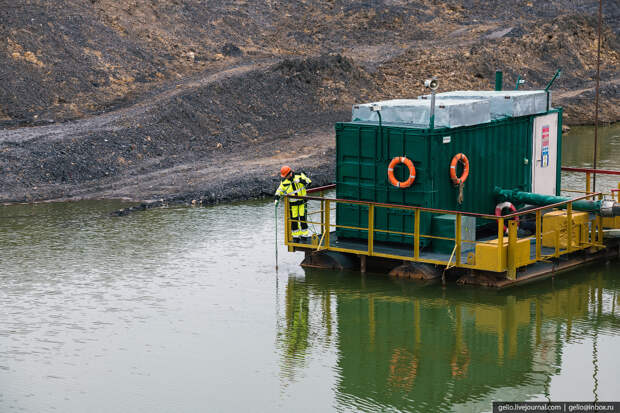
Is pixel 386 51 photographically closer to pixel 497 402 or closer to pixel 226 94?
pixel 226 94

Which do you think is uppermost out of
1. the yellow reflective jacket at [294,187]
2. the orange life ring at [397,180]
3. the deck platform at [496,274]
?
the orange life ring at [397,180]

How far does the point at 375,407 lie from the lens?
1272cm

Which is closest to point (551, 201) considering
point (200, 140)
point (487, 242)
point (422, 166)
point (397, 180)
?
point (487, 242)

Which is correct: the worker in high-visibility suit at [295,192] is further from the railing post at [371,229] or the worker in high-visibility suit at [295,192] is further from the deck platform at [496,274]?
the railing post at [371,229]

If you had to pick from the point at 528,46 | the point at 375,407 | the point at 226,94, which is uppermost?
the point at 528,46

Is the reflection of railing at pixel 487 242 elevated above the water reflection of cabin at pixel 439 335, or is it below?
above

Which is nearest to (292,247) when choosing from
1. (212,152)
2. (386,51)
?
(212,152)

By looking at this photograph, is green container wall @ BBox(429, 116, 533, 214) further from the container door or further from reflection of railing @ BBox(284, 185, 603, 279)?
reflection of railing @ BBox(284, 185, 603, 279)

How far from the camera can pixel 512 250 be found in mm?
17156

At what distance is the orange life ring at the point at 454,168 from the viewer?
1830cm

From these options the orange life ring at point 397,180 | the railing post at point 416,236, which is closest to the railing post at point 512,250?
the railing post at point 416,236

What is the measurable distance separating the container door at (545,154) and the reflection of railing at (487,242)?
1.11 meters

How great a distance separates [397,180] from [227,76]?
70.2 ft

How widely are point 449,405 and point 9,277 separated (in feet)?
33.5
